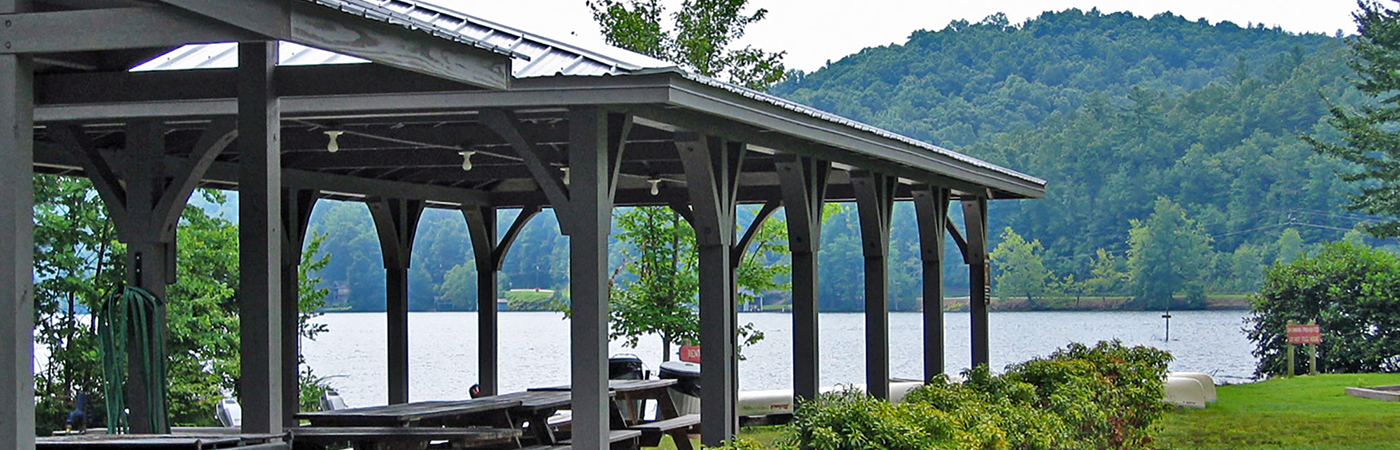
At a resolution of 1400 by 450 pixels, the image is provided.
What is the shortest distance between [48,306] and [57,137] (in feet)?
39.2

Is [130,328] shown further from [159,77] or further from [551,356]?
[551,356]

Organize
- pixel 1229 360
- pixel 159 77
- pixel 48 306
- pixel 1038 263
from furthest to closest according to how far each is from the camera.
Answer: pixel 1038 263, pixel 1229 360, pixel 48 306, pixel 159 77

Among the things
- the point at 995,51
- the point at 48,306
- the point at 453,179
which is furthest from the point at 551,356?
the point at 453,179

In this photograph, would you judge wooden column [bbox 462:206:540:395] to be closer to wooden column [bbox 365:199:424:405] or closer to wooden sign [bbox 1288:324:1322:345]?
wooden column [bbox 365:199:424:405]

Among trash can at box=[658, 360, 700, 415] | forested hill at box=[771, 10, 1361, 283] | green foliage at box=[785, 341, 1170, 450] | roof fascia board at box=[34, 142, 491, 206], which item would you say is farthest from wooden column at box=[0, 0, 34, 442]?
forested hill at box=[771, 10, 1361, 283]

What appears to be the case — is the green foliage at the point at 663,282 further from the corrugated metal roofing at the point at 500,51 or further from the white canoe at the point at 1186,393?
the corrugated metal roofing at the point at 500,51

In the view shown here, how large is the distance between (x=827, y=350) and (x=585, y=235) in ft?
172

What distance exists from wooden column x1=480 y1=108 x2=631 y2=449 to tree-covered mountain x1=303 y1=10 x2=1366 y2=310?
49.3 metres

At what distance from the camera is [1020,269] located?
6812 cm

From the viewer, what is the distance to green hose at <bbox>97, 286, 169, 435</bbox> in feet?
19.5

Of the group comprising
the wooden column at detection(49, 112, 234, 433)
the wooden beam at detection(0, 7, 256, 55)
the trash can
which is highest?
the wooden beam at detection(0, 7, 256, 55)

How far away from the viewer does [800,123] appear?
9.06 metres

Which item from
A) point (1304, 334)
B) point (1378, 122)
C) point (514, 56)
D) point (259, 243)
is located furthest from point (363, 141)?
point (1378, 122)

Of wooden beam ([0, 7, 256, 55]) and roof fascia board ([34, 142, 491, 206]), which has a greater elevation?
roof fascia board ([34, 142, 491, 206])
